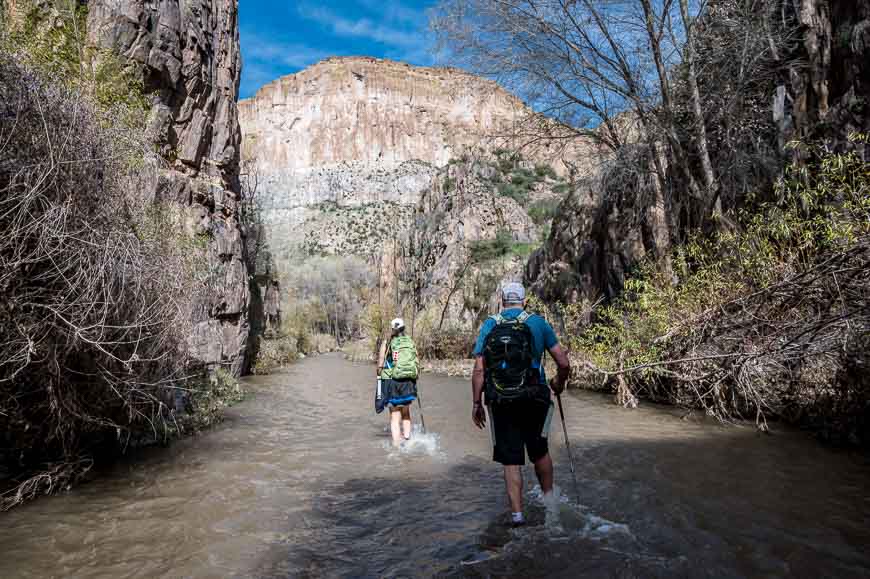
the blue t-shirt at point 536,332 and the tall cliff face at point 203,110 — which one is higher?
the tall cliff face at point 203,110

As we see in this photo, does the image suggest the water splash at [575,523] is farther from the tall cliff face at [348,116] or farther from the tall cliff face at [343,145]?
the tall cliff face at [348,116]

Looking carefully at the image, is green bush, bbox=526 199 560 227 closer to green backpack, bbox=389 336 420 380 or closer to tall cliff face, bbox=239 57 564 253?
green backpack, bbox=389 336 420 380

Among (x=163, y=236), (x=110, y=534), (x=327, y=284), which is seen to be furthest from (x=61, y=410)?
(x=327, y=284)

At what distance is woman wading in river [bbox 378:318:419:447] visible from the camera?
7465 millimetres

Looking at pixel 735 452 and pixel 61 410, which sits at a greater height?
pixel 61 410

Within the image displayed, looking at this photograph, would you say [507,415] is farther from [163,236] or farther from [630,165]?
[630,165]

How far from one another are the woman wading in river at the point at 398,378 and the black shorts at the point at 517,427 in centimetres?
Answer: 340

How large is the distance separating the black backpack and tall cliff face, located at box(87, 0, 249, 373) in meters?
10.4

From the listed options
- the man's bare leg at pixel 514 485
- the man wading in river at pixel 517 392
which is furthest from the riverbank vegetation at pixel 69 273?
the man's bare leg at pixel 514 485

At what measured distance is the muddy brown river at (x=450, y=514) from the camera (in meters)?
3.49

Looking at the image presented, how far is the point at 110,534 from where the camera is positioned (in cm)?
408

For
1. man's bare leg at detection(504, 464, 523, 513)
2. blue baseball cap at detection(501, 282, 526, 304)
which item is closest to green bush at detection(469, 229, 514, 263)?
blue baseball cap at detection(501, 282, 526, 304)

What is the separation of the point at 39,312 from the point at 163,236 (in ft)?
6.87

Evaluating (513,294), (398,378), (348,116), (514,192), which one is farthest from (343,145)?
(513,294)
